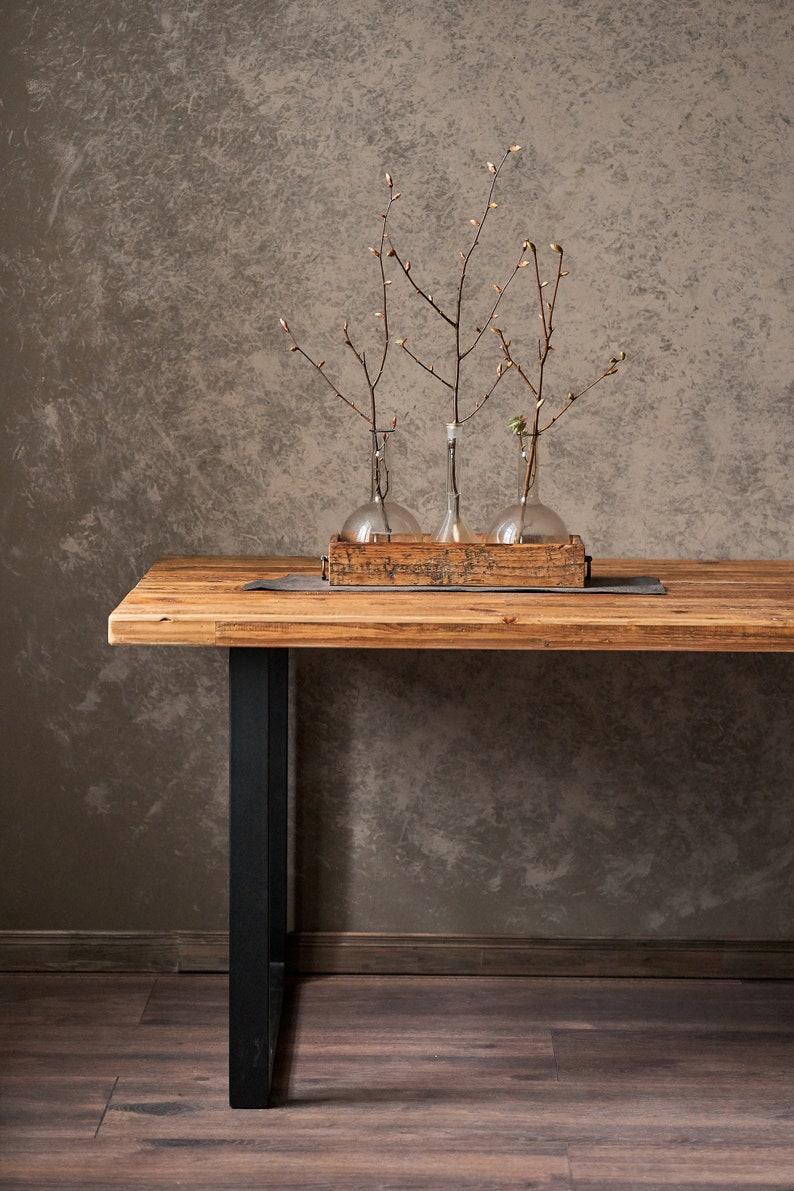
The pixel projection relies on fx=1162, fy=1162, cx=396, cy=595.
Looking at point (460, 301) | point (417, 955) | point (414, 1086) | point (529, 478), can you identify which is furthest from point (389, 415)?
point (414, 1086)

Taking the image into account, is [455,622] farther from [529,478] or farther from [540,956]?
[540,956]

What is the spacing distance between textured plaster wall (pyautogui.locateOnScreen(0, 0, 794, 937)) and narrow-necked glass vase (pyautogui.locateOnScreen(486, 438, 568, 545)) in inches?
15.6

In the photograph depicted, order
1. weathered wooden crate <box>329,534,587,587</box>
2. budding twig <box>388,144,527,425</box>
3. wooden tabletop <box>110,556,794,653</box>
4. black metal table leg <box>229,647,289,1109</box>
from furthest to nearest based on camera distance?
budding twig <box>388,144,527,425</box> → weathered wooden crate <box>329,534,587,587</box> → black metal table leg <box>229,647,289,1109</box> → wooden tabletop <box>110,556,794,653</box>

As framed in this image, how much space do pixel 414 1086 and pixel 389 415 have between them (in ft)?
4.33

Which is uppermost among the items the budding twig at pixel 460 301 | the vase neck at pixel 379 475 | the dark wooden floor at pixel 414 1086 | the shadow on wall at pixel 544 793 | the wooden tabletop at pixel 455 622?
the budding twig at pixel 460 301

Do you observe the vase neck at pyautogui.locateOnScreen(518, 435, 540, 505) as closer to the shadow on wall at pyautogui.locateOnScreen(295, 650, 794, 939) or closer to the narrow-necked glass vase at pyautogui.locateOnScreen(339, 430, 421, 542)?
the narrow-necked glass vase at pyautogui.locateOnScreen(339, 430, 421, 542)

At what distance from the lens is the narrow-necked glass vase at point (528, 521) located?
2055mm

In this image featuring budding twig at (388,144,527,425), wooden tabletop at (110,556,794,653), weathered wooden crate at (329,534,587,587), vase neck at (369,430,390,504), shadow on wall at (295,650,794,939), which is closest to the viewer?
wooden tabletop at (110,556,794,653)

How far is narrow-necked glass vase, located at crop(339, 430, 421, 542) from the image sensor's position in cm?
207

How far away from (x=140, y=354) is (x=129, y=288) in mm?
136

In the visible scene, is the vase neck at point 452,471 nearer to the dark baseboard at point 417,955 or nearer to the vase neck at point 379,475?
the vase neck at point 379,475

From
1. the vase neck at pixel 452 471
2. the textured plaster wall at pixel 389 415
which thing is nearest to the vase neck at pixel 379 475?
the vase neck at pixel 452 471

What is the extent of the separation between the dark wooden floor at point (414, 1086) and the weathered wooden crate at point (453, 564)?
3.04 ft

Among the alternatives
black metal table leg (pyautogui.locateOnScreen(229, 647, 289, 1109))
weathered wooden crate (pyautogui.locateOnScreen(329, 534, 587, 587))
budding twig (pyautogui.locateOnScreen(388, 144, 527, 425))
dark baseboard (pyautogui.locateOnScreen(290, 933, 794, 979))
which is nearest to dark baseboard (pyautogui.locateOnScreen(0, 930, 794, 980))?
dark baseboard (pyautogui.locateOnScreen(290, 933, 794, 979))
